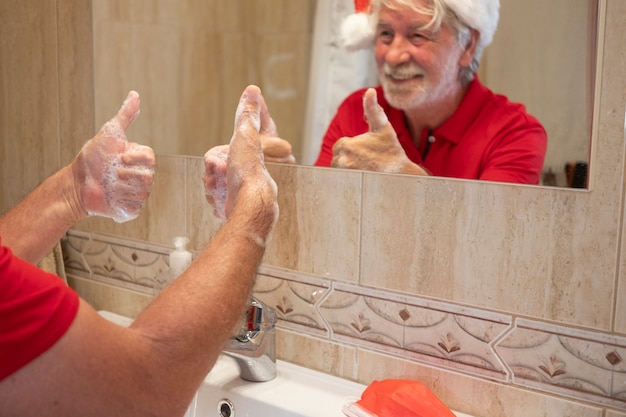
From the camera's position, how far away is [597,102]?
0.91 m

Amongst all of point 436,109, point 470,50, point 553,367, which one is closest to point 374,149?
point 436,109

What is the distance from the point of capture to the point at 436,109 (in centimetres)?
112

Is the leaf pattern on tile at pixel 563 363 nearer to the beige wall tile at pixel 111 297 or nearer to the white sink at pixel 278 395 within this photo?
the white sink at pixel 278 395

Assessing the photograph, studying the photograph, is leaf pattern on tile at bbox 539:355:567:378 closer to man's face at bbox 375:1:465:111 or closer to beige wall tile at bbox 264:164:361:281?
beige wall tile at bbox 264:164:361:281

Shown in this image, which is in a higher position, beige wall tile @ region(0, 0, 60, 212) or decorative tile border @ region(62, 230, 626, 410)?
beige wall tile @ region(0, 0, 60, 212)

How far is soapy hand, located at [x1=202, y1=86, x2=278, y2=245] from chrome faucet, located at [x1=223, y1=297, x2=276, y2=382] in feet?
0.66

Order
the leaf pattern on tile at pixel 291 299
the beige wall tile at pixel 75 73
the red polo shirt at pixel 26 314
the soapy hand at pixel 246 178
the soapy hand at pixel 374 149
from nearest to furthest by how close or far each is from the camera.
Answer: the red polo shirt at pixel 26 314 → the soapy hand at pixel 246 178 → the soapy hand at pixel 374 149 → the leaf pattern on tile at pixel 291 299 → the beige wall tile at pixel 75 73

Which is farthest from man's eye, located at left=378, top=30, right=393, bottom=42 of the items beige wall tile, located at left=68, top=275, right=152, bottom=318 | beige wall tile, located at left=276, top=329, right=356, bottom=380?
beige wall tile, located at left=68, top=275, right=152, bottom=318

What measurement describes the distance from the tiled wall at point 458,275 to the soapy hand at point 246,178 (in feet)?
0.66

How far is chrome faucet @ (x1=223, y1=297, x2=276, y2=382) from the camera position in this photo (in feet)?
3.86

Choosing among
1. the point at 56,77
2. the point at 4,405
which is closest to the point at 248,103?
the point at 4,405

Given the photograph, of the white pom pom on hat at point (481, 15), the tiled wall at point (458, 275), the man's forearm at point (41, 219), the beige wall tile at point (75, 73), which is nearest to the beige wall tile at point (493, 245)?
the tiled wall at point (458, 275)

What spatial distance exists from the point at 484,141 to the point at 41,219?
0.74 meters

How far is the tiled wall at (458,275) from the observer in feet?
3.09
